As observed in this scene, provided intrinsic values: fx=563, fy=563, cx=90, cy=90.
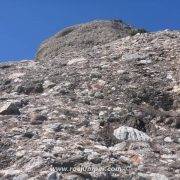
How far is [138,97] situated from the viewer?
32.3ft

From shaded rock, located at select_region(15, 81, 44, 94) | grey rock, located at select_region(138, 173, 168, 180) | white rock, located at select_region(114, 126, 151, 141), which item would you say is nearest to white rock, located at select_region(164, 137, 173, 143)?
white rock, located at select_region(114, 126, 151, 141)

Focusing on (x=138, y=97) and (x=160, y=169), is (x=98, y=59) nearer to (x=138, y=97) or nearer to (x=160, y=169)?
(x=138, y=97)

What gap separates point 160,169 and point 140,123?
1.78 m

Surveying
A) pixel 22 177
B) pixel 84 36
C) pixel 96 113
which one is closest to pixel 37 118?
pixel 96 113

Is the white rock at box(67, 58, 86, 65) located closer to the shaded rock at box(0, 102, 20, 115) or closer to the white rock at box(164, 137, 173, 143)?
the shaded rock at box(0, 102, 20, 115)

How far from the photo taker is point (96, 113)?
9273 millimetres

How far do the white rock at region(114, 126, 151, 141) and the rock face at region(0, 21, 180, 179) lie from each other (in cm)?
1

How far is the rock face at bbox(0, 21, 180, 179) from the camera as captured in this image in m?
7.37

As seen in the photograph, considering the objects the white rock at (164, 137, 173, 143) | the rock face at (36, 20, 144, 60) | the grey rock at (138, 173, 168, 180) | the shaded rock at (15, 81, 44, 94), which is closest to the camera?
the grey rock at (138, 173, 168, 180)

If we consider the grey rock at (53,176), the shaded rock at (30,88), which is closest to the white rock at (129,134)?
the grey rock at (53,176)

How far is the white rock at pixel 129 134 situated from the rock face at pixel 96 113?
0.01 meters

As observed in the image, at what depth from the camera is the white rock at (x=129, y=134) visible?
27.4 feet

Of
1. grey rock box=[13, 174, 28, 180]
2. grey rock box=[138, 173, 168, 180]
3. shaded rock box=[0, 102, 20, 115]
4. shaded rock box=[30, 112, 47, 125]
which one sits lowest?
→ grey rock box=[138, 173, 168, 180]

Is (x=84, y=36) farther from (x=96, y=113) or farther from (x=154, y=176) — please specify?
(x=154, y=176)
